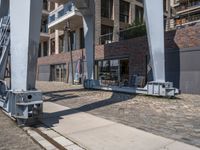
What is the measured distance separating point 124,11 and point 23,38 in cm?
2238

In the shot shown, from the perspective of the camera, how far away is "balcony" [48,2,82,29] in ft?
76.5

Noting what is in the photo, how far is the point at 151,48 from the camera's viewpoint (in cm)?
1212

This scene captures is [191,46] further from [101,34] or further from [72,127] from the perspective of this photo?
[101,34]

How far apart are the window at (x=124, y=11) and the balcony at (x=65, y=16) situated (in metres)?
5.10

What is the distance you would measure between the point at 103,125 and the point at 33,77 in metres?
2.37

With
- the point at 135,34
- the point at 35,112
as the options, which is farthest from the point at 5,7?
the point at 135,34

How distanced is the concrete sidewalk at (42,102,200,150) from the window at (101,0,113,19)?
737 inches

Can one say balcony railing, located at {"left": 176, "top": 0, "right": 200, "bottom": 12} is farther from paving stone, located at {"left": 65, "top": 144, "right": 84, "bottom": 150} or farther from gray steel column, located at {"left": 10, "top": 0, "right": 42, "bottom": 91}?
paving stone, located at {"left": 65, "top": 144, "right": 84, "bottom": 150}

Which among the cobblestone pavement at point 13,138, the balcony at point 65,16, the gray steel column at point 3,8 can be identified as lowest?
the cobblestone pavement at point 13,138

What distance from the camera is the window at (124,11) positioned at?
1073 inches

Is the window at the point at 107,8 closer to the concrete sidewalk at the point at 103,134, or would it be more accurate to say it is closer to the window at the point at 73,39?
the window at the point at 73,39

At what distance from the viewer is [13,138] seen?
5.84 m

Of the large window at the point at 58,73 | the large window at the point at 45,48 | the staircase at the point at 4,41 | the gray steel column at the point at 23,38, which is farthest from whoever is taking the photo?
the large window at the point at 45,48

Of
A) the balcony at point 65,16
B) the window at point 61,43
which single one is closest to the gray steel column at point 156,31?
the balcony at point 65,16
